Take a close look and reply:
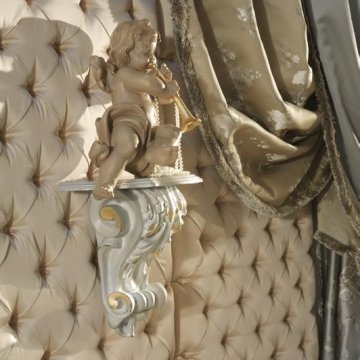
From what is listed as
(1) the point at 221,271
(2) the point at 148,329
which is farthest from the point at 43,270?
(1) the point at 221,271

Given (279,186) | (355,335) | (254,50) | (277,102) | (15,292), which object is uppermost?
(254,50)

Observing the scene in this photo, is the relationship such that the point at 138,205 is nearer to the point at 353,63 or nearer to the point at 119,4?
the point at 119,4

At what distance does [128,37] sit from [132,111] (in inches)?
5.7

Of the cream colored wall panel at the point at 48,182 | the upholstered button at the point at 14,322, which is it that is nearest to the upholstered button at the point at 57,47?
the cream colored wall panel at the point at 48,182

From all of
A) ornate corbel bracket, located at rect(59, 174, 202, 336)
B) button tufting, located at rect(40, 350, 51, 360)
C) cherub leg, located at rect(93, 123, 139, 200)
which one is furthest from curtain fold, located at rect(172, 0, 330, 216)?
button tufting, located at rect(40, 350, 51, 360)

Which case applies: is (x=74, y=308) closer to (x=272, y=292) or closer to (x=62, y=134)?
(x=62, y=134)

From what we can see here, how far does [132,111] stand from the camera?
3.75ft

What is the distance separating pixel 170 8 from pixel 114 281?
68 cm

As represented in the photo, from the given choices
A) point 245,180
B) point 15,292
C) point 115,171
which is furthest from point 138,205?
point 245,180

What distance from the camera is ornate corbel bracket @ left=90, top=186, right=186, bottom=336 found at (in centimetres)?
119

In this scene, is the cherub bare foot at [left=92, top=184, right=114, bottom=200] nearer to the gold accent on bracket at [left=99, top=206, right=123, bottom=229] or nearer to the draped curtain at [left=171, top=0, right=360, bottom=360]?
the gold accent on bracket at [left=99, top=206, right=123, bottom=229]

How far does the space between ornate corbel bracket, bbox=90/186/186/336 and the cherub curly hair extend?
0.90ft

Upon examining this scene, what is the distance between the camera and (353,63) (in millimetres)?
1675

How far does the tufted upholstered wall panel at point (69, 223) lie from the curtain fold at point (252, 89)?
0.27 feet
